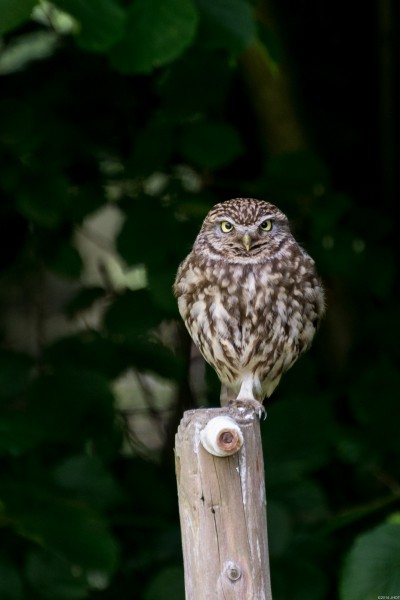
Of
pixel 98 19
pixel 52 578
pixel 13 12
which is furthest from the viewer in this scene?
pixel 52 578

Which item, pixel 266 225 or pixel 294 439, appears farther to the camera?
pixel 294 439

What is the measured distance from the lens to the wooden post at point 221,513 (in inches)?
110

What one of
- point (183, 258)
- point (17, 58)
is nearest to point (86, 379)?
point (183, 258)

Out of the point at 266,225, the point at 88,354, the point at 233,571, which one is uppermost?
the point at 266,225

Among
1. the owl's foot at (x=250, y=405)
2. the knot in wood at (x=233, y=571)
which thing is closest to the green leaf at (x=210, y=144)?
the owl's foot at (x=250, y=405)

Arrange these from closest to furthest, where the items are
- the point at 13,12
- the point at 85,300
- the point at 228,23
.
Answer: the point at 13,12
the point at 228,23
the point at 85,300

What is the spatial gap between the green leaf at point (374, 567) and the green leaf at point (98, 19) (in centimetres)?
172

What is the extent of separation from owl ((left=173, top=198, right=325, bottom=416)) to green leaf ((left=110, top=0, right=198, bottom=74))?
55cm

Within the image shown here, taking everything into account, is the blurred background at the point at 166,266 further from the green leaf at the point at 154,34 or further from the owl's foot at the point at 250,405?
the owl's foot at the point at 250,405

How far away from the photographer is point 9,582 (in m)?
4.14

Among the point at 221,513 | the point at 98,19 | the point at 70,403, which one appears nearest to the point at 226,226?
the point at 98,19

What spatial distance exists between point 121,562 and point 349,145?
7.78ft

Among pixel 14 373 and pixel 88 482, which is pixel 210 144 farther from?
pixel 88 482

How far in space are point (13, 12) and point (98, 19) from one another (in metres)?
0.32
